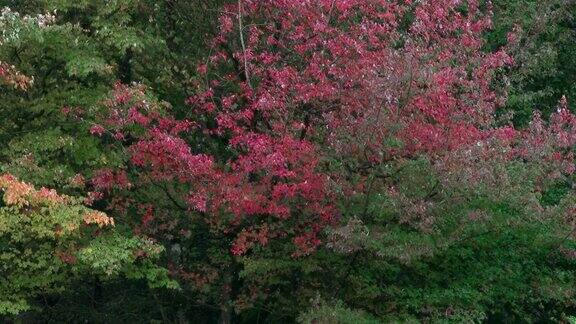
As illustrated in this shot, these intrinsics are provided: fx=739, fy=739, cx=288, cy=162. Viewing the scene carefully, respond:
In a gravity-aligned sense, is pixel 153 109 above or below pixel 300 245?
above

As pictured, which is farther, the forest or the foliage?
the foliage

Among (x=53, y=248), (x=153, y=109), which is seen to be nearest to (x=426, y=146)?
(x=153, y=109)

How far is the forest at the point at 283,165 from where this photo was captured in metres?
11.1

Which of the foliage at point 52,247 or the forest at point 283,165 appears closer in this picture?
the forest at point 283,165

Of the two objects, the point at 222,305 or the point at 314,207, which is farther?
the point at 222,305

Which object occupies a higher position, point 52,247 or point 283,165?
point 283,165

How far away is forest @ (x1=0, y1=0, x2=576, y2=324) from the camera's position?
11.1 meters

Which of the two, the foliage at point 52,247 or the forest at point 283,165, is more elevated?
the forest at point 283,165

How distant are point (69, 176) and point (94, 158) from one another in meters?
0.62

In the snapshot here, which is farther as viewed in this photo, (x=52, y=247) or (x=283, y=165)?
(x=52, y=247)

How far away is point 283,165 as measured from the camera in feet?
38.9

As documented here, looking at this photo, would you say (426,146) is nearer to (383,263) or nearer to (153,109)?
(383,263)

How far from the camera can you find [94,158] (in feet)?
45.1

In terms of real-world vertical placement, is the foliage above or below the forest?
below
